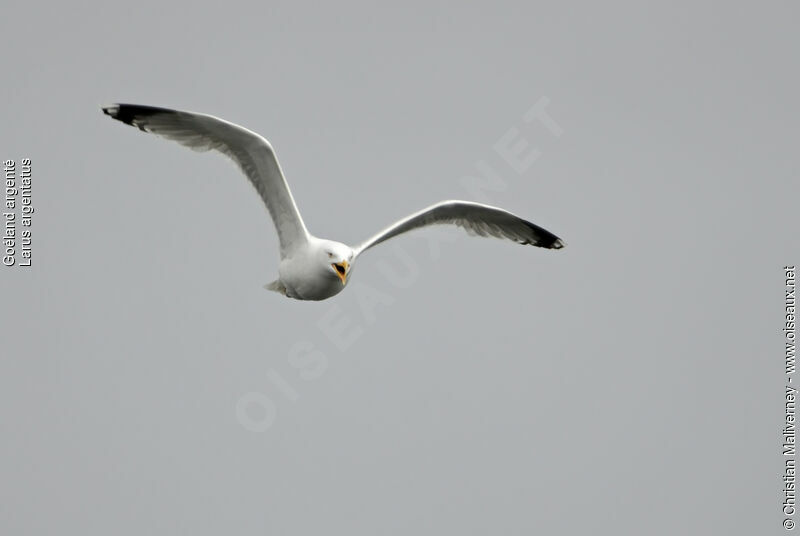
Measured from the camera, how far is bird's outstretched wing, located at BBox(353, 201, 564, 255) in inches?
551

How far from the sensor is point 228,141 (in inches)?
528

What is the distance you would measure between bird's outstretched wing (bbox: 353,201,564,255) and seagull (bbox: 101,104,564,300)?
21mm

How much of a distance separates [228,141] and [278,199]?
2.52ft

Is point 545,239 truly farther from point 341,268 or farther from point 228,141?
point 228,141

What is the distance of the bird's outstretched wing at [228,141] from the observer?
13.2m

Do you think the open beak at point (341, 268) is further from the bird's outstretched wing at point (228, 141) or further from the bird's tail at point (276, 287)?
the bird's tail at point (276, 287)

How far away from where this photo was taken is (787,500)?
15.6 m

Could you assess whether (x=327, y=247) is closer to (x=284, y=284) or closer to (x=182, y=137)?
(x=284, y=284)

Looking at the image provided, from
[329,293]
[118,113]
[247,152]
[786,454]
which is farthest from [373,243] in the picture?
[786,454]

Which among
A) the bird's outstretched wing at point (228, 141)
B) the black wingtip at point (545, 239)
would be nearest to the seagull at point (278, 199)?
the bird's outstretched wing at point (228, 141)

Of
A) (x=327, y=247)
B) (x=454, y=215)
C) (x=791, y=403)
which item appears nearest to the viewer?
(x=327, y=247)

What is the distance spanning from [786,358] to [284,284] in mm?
6094

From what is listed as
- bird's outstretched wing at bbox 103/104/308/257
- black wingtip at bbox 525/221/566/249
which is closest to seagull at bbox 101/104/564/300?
bird's outstretched wing at bbox 103/104/308/257

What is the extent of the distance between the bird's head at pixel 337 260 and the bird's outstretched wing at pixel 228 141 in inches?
19.0
